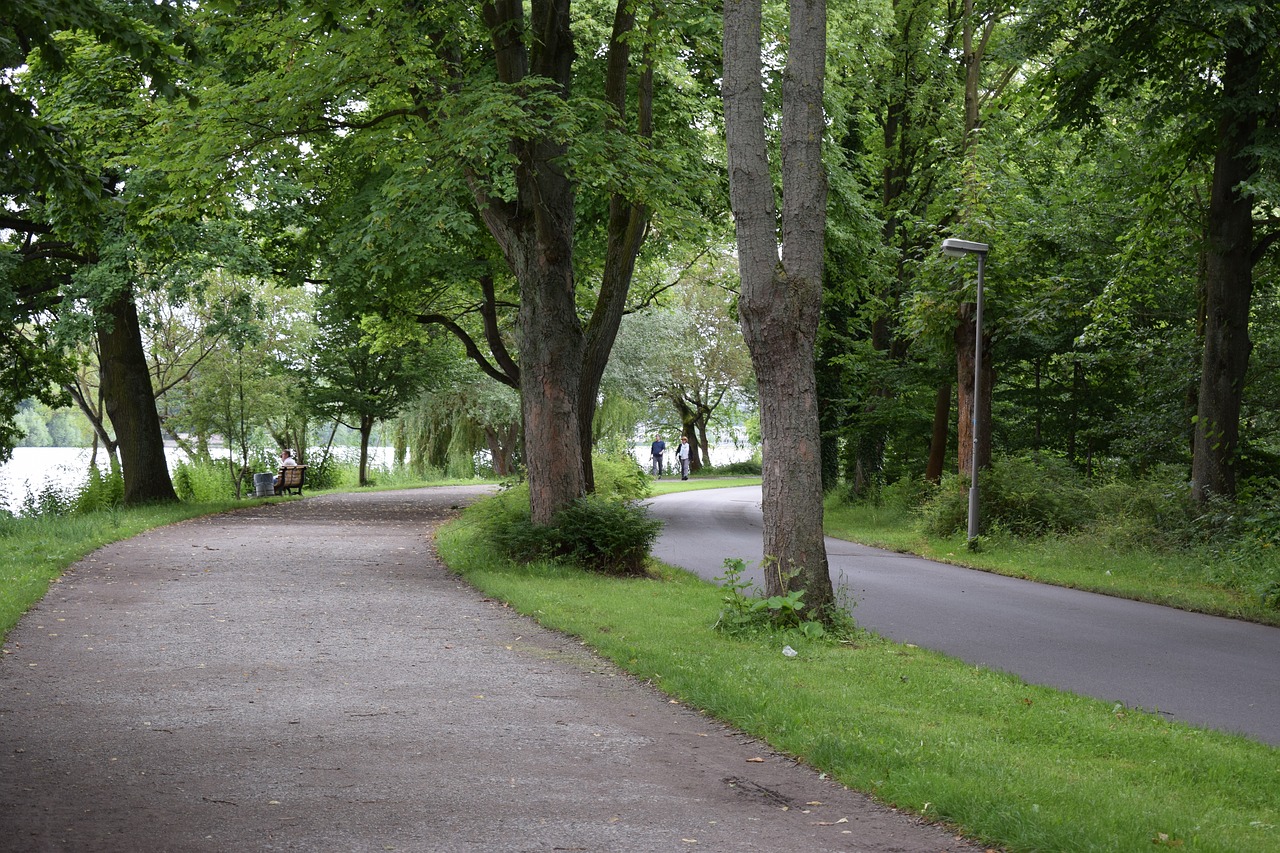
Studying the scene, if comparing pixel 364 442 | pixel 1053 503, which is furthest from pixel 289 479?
pixel 1053 503

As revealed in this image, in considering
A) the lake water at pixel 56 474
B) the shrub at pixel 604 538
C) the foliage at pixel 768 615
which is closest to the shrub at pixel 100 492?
the lake water at pixel 56 474

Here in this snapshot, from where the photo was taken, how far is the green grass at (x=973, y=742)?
5199mm

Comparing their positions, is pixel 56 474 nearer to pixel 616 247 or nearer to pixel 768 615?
pixel 616 247

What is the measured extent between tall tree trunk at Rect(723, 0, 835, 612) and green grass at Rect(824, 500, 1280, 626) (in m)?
5.86

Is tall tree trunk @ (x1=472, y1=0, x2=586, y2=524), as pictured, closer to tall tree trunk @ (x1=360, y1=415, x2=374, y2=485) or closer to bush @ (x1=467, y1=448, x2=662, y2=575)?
bush @ (x1=467, y1=448, x2=662, y2=575)

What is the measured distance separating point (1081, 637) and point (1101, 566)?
19.8 feet

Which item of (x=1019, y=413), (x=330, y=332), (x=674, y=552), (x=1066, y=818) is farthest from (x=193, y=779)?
(x=330, y=332)

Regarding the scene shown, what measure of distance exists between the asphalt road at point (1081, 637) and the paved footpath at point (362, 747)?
3.46 meters

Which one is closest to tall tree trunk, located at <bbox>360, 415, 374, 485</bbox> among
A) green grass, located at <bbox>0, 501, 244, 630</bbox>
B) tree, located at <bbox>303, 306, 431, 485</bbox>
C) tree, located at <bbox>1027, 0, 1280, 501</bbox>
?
tree, located at <bbox>303, 306, 431, 485</bbox>

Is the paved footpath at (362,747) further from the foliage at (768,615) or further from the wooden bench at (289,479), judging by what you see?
the wooden bench at (289,479)

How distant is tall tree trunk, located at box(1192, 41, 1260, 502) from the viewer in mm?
16844

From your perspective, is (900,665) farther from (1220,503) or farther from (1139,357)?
(1139,357)

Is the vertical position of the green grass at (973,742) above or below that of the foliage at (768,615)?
below

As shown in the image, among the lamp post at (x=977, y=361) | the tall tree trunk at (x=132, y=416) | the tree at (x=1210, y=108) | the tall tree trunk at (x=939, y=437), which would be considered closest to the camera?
the tree at (x=1210, y=108)
